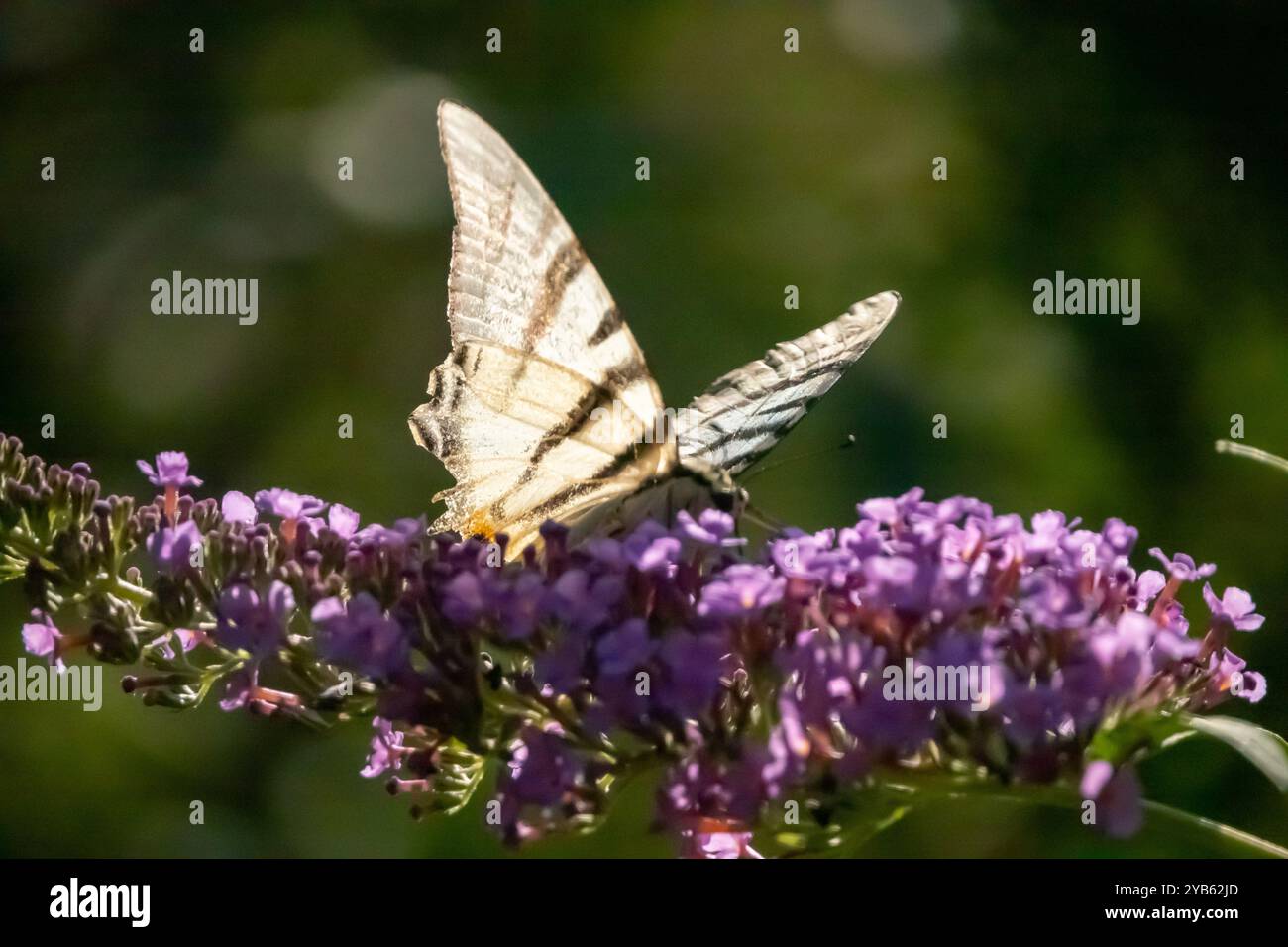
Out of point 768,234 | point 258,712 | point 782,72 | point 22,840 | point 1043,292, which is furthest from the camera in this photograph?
point 782,72

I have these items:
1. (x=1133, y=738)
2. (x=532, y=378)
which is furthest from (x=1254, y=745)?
(x=532, y=378)

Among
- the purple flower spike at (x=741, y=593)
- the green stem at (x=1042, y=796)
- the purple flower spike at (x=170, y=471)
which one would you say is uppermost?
the purple flower spike at (x=170, y=471)

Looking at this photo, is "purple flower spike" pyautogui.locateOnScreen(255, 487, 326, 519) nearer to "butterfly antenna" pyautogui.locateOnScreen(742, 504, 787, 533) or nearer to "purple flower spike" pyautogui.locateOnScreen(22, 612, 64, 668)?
"purple flower spike" pyautogui.locateOnScreen(22, 612, 64, 668)

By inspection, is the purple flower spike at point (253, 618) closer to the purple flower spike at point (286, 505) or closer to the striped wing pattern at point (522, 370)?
the purple flower spike at point (286, 505)

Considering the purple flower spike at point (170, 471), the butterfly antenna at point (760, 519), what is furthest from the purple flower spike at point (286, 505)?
the butterfly antenna at point (760, 519)

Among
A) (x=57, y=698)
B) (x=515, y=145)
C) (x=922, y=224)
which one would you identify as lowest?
(x=57, y=698)

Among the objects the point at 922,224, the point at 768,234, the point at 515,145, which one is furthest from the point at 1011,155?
the point at 515,145

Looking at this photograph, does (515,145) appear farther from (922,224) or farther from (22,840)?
(22,840)

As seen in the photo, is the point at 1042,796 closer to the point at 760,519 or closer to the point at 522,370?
the point at 760,519
